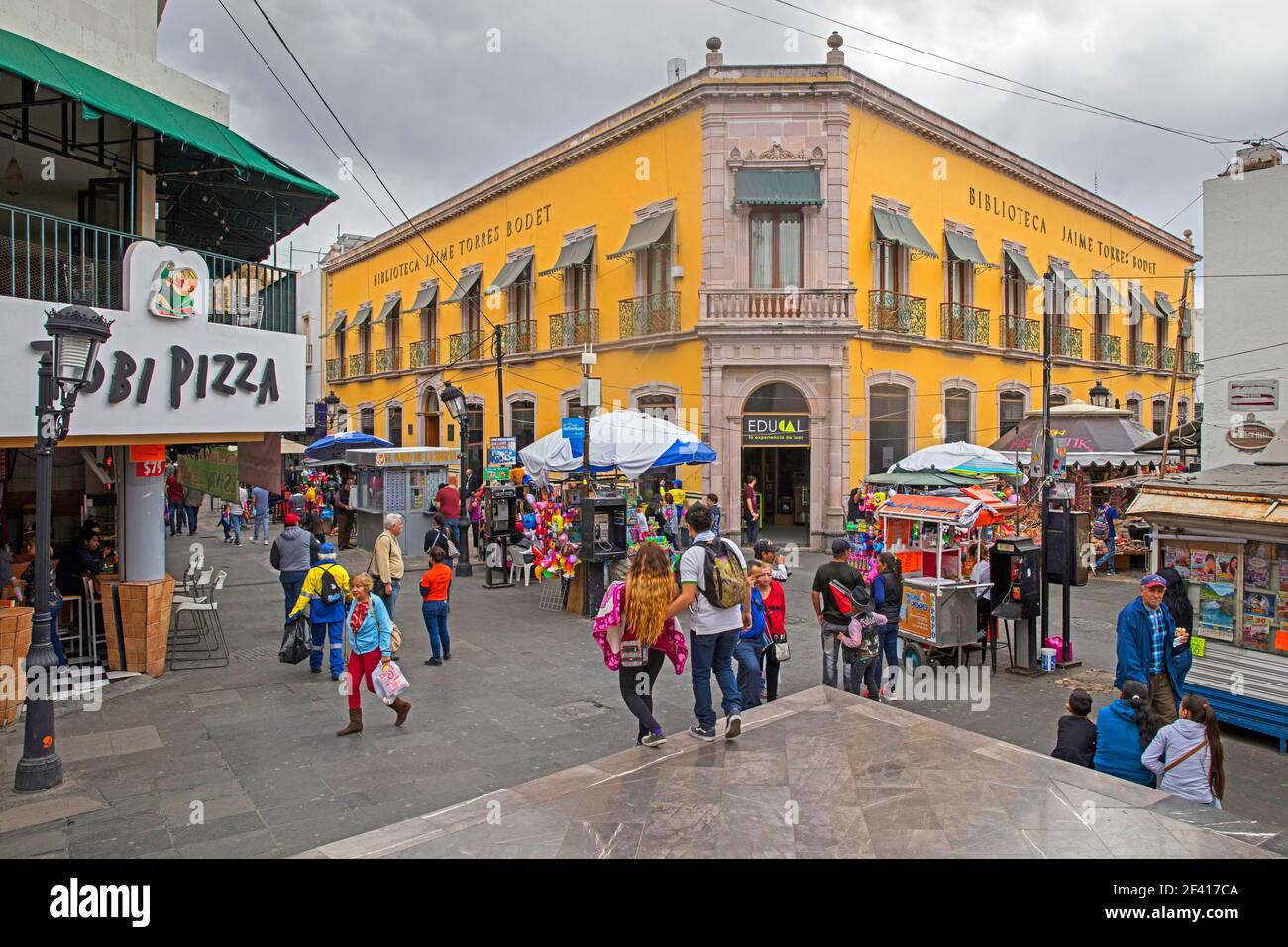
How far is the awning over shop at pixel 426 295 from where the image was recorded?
106 feet

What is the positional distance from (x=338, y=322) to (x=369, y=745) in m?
36.8

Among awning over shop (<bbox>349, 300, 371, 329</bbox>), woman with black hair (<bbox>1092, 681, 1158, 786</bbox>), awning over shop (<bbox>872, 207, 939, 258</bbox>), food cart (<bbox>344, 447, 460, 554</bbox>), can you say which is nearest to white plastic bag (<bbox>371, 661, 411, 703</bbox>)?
woman with black hair (<bbox>1092, 681, 1158, 786</bbox>)

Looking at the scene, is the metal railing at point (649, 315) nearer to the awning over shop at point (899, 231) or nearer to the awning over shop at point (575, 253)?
the awning over shop at point (575, 253)

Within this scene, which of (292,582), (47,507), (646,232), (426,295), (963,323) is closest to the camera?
(47,507)

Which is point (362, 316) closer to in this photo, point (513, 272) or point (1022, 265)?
point (513, 272)

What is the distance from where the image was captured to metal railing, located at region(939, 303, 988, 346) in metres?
24.3

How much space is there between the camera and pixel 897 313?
882 inches

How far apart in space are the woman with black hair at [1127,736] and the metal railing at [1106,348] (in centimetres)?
2859

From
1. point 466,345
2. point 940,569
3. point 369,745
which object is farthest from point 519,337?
point 369,745

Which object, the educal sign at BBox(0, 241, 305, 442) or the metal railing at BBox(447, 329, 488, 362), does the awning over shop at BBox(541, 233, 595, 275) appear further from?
the educal sign at BBox(0, 241, 305, 442)

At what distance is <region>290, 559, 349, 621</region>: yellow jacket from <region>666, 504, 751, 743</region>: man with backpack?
4769mm

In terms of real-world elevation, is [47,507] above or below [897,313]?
below
